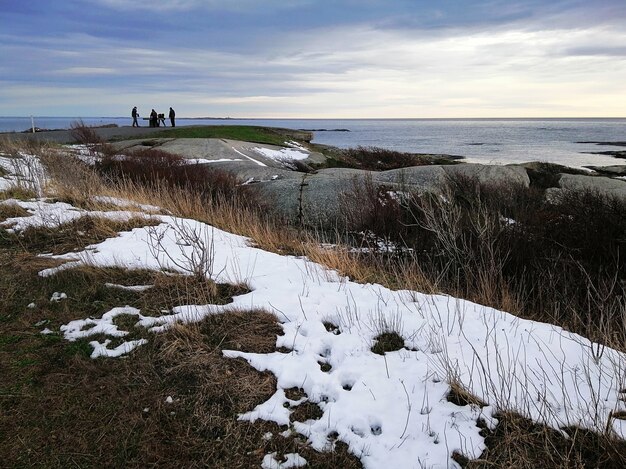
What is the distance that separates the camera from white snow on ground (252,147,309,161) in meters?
23.2

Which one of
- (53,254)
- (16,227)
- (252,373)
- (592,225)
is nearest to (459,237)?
(592,225)

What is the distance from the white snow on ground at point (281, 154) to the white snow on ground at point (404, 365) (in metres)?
Result: 18.1

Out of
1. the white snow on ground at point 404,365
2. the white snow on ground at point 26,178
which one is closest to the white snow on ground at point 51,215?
the white snow on ground at point 26,178

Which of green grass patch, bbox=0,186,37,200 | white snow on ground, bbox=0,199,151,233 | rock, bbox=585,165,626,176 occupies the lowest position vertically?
→ rock, bbox=585,165,626,176

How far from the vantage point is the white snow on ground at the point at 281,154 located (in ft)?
76.1

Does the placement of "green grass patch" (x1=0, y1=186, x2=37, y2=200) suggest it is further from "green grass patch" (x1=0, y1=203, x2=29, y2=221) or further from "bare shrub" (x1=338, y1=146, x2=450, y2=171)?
"bare shrub" (x1=338, y1=146, x2=450, y2=171)

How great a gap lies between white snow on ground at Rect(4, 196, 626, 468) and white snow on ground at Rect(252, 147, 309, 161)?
18095mm

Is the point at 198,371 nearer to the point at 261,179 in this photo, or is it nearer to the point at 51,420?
the point at 51,420

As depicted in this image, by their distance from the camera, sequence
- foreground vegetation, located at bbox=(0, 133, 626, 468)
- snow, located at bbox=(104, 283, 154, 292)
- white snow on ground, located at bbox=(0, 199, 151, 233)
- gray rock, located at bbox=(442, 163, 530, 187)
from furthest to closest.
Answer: gray rock, located at bbox=(442, 163, 530, 187), white snow on ground, located at bbox=(0, 199, 151, 233), snow, located at bbox=(104, 283, 154, 292), foreground vegetation, located at bbox=(0, 133, 626, 468)

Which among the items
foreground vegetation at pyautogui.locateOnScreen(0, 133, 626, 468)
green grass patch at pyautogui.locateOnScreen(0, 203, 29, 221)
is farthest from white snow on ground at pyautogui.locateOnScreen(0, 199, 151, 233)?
foreground vegetation at pyautogui.locateOnScreen(0, 133, 626, 468)

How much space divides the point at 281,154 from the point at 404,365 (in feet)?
70.3

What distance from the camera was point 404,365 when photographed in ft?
11.5

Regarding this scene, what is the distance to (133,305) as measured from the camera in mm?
4691

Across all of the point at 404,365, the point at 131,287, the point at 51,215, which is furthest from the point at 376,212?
the point at 404,365
